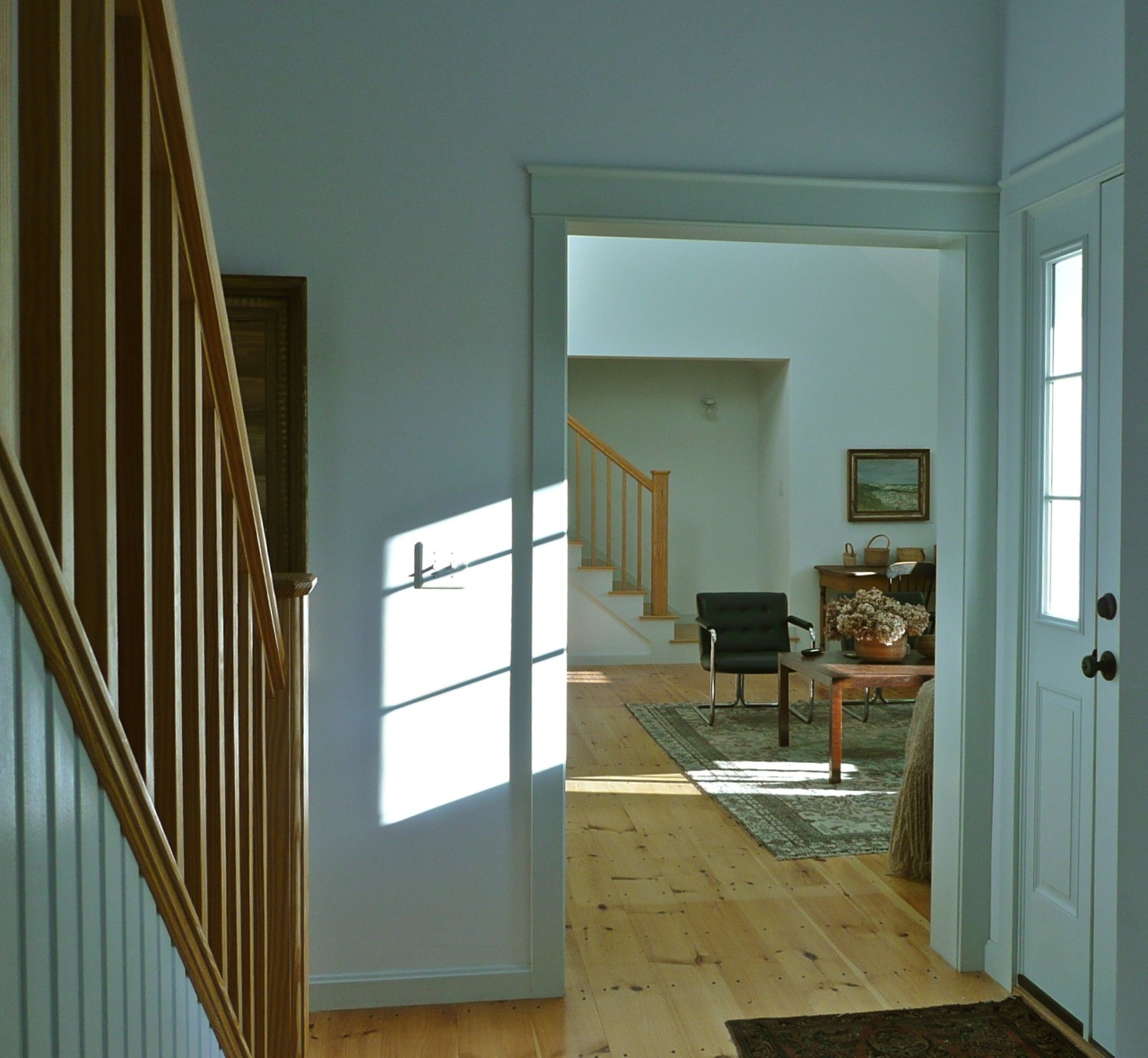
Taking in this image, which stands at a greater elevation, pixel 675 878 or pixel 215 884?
pixel 215 884

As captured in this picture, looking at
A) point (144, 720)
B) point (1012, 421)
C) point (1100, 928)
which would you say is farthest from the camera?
point (1012, 421)

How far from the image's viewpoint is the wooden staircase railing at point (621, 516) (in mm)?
9516

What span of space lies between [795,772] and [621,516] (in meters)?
4.71

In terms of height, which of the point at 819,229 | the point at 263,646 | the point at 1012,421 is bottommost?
the point at 263,646

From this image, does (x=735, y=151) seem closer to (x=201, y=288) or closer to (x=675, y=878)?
(x=201, y=288)

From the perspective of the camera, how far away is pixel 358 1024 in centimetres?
304

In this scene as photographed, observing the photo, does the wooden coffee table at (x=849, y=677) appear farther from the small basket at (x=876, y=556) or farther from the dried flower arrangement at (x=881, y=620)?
the small basket at (x=876, y=556)

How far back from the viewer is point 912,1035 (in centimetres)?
295

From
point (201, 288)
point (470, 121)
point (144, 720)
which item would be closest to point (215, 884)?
point (144, 720)

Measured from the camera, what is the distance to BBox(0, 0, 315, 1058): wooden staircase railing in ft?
3.01

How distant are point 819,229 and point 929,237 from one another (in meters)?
0.37

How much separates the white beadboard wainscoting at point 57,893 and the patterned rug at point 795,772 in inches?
147

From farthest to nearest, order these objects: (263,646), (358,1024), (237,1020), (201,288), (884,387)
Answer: (884,387) → (358,1024) → (263,646) → (237,1020) → (201,288)

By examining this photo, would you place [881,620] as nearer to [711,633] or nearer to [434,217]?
[711,633]
